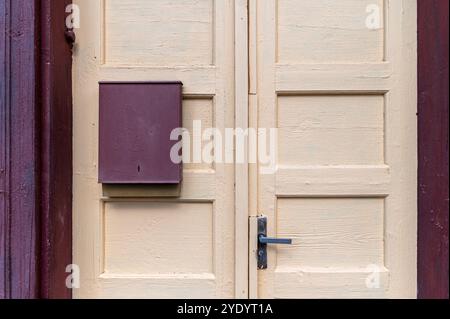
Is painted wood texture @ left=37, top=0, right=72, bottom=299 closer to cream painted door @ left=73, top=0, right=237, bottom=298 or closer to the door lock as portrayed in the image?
cream painted door @ left=73, top=0, right=237, bottom=298

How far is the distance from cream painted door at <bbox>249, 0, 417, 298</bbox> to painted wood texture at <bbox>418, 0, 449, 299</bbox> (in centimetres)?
5

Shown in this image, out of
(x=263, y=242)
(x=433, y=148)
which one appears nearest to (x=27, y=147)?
(x=263, y=242)

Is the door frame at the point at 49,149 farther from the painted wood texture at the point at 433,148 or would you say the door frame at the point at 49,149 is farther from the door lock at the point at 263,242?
the door lock at the point at 263,242

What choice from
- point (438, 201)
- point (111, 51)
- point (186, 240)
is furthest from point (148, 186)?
point (438, 201)

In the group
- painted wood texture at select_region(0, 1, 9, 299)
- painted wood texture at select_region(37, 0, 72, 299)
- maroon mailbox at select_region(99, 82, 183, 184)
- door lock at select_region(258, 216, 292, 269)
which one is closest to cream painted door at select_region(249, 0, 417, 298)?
door lock at select_region(258, 216, 292, 269)

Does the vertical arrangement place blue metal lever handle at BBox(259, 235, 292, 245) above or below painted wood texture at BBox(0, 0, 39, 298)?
below

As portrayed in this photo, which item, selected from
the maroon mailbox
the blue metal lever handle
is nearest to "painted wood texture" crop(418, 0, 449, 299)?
the blue metal lever handle

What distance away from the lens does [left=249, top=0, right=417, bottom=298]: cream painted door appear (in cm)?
172

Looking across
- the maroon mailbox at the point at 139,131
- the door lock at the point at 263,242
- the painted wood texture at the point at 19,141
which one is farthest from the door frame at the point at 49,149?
the door lock at the point at 263,242

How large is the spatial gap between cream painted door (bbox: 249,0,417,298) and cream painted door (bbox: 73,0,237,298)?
0.43 ft

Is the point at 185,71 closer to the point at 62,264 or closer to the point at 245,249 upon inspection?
the point at 245,249

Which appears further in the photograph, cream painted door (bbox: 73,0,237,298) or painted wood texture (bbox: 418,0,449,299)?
cream painted door (bbox: 73,0,237,298)

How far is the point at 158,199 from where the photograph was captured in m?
1.74

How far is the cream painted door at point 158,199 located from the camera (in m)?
1.73
